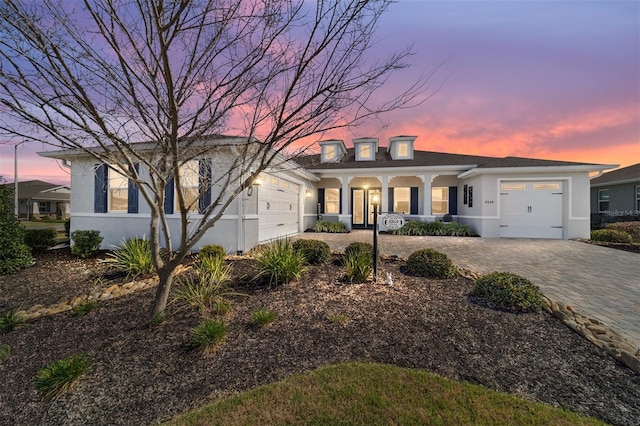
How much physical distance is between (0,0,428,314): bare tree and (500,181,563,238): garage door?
11.5 metres

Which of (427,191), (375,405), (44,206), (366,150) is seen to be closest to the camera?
(375,405)

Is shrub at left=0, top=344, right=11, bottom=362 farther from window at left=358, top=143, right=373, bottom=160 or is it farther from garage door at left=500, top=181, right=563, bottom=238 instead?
window at left=358, top=143, right=373, bottom=160

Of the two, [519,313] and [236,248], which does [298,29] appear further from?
A: [236,248]

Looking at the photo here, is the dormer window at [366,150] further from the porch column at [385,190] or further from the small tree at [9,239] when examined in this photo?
the small tree at [9,239]

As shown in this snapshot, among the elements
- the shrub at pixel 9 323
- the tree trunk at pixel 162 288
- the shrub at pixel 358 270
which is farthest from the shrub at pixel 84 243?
the shrub at pixel 358 270

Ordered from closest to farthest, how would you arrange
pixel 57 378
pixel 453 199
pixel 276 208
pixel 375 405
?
pixel 375 405 → pixel 57 378 → pixel 276 208 → pixel 453 199

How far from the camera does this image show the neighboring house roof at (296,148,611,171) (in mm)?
11141

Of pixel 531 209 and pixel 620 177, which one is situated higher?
pixel 620 177

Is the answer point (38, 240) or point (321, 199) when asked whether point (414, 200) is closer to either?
point (321, 199)

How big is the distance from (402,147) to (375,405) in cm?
1525

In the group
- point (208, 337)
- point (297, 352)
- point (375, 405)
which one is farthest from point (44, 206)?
point (375, 405)

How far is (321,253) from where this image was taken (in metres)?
5.76

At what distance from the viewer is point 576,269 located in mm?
6102

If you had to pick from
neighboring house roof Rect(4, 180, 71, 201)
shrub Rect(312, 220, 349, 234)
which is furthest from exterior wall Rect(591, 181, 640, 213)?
neighboring house roof Rect(4, 180, 71, 201)
